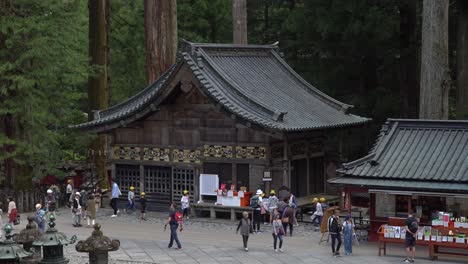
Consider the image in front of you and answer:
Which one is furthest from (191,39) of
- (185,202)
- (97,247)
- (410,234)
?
(97,247)

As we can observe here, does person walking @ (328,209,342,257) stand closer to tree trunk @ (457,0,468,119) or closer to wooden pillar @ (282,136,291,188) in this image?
wooden pillar @ (282,136,291,188)

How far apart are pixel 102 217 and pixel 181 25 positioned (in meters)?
19.2

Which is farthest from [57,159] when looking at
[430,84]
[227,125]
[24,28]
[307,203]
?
[430,84]

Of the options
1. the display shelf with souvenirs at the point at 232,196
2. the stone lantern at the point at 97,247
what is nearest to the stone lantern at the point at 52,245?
the stone lantern at the point at 97,247

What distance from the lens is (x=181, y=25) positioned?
174 feet

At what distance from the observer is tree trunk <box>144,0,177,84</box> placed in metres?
41.8

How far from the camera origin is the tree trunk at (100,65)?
43.6 m

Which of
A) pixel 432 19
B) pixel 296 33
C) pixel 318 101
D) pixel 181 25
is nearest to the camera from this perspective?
pixel 432 19

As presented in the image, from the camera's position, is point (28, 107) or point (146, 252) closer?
point (146, 252)

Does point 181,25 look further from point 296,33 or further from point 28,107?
point 28,107

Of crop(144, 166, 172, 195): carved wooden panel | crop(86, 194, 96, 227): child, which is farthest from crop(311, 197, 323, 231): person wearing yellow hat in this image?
crop(86, 194, 96, 227): child

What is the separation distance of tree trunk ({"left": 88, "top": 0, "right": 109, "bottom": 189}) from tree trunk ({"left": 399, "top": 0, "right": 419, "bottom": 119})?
48.1 feet

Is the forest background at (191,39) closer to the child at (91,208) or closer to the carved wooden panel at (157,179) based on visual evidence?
the carved wooden panel at (157,179)

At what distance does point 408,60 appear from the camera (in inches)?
1747
